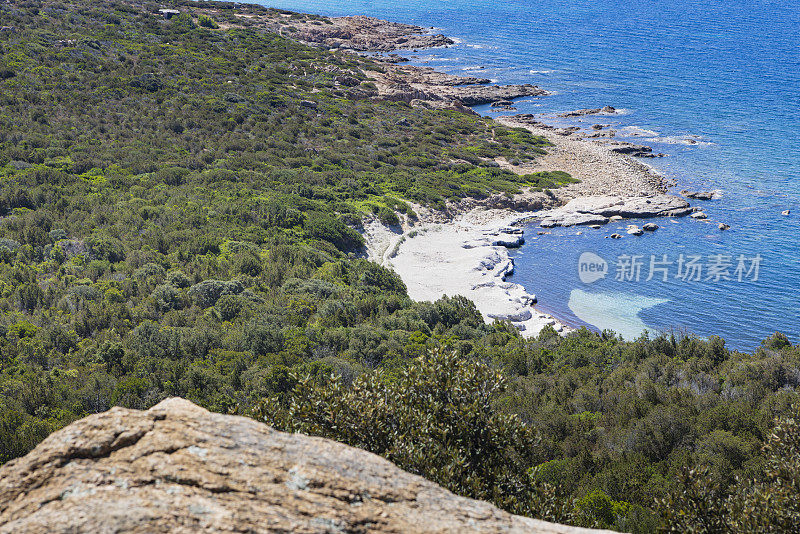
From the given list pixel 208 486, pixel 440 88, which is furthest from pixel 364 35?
pixel 208 486

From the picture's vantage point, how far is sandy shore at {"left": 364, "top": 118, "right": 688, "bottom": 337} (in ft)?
90.5

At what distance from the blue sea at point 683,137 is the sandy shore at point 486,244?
66.1 inches

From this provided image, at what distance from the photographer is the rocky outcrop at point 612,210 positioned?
38.1 m

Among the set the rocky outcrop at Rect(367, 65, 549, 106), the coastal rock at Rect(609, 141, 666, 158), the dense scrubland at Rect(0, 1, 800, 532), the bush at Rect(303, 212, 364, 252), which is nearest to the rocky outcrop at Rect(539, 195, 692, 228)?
the dense scrubland at Rect(0, 1, 800, 532)

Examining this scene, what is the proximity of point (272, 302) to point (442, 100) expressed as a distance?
181 ft

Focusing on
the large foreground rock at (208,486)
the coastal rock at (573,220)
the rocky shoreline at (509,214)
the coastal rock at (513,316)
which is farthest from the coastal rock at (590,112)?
the large foreground rock at (208,486)

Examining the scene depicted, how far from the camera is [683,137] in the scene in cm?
5569

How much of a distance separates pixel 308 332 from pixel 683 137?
5164cm

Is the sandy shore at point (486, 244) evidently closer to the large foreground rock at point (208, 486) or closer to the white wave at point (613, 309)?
the white wave at point (613, 309)

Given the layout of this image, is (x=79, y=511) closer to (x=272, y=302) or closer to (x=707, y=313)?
(x=272, y=302)

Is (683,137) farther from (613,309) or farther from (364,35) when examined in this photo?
(364,35)

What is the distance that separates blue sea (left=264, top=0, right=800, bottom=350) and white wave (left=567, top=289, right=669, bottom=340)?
9 cm

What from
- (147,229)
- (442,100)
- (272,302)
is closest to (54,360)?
Result: (272,302)

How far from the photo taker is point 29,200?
2680 cm
